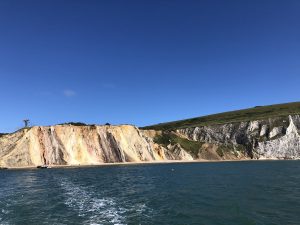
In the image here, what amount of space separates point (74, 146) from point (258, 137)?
331 ft

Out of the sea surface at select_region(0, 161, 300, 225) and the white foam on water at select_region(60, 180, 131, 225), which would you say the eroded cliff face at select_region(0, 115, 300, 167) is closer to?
the sea surface at select_region(0, 161, 300, 225)

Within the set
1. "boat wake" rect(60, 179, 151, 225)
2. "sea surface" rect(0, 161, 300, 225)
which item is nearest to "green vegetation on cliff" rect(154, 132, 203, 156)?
"sea surface" rect(0, 161, 300, 225)

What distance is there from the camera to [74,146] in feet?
403

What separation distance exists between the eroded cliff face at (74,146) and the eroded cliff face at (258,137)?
51.3 metres

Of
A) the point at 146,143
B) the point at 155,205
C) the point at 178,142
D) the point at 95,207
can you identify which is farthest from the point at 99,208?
the point at 178,142

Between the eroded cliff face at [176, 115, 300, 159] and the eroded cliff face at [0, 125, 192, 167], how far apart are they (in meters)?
51.3

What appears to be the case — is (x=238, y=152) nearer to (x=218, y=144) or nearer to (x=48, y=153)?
(x=218, y=144)

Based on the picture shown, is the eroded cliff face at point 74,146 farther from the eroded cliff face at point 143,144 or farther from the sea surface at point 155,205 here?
the sea surface at point 155,205

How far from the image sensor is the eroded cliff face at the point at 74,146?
369ft

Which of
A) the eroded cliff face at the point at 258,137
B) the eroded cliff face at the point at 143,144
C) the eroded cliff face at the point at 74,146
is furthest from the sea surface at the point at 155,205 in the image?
the eroded cliff face at the point at 258,137

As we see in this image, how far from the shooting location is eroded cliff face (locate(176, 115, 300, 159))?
174 m

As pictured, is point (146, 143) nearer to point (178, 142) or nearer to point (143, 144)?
point (143, 144)

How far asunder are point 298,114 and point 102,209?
173 meters

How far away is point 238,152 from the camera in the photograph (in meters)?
176
